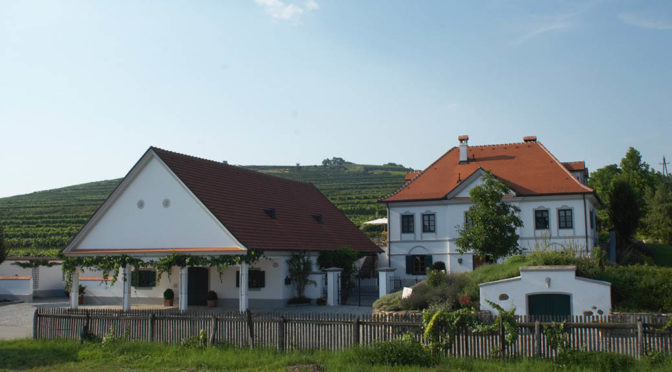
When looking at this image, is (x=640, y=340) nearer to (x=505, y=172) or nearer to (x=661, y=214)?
(x=505, y=172)

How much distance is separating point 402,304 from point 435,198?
1573 cm

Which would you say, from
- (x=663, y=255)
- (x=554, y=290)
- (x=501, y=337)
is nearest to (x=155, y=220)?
(x=554, y=290)

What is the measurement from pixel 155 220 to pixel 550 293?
17.7 meters

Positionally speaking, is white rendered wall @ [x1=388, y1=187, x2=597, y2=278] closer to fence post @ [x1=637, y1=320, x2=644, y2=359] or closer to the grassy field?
fence post @ [x1=637, y1=320, x2=644, y2=359]

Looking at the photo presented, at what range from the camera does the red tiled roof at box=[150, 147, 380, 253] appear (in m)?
26.8

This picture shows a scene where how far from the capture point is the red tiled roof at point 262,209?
26.8 metres

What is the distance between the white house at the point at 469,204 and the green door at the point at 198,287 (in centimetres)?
1198

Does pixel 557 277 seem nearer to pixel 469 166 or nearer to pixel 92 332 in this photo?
pixel 92 332

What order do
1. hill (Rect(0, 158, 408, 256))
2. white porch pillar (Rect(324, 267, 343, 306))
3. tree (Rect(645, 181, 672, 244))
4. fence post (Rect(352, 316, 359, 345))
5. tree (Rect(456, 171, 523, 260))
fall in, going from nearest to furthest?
fence post (Rect(352, 316, 359, 345)) → tree (Rect(456, 171, 523, 260)) → white porch pillar (Rect(324, 267, 343, 306)) → tree (Rect(645, 181, 672, 244)) → hill (Rect(0, 158, 408, 256))

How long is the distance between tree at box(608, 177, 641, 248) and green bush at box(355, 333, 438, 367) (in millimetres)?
33286

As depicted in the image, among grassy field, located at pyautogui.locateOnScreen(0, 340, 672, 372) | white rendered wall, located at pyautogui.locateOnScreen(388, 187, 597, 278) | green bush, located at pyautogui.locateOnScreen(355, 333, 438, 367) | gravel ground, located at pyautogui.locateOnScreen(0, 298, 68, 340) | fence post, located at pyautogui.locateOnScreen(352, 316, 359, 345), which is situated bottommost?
gravel ground, located at pyautogui.locateOnScreen(0, 298, 68, 340)

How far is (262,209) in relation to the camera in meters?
29.9

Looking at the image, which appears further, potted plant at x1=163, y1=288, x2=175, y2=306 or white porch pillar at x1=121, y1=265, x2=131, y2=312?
potted plant at x1=163, y1=288, x2=175, y2=306

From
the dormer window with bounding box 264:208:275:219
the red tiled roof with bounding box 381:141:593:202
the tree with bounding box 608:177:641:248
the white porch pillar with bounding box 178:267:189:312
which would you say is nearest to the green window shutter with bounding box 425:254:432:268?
the red tiled roof with bounding box 381:141:593:202
